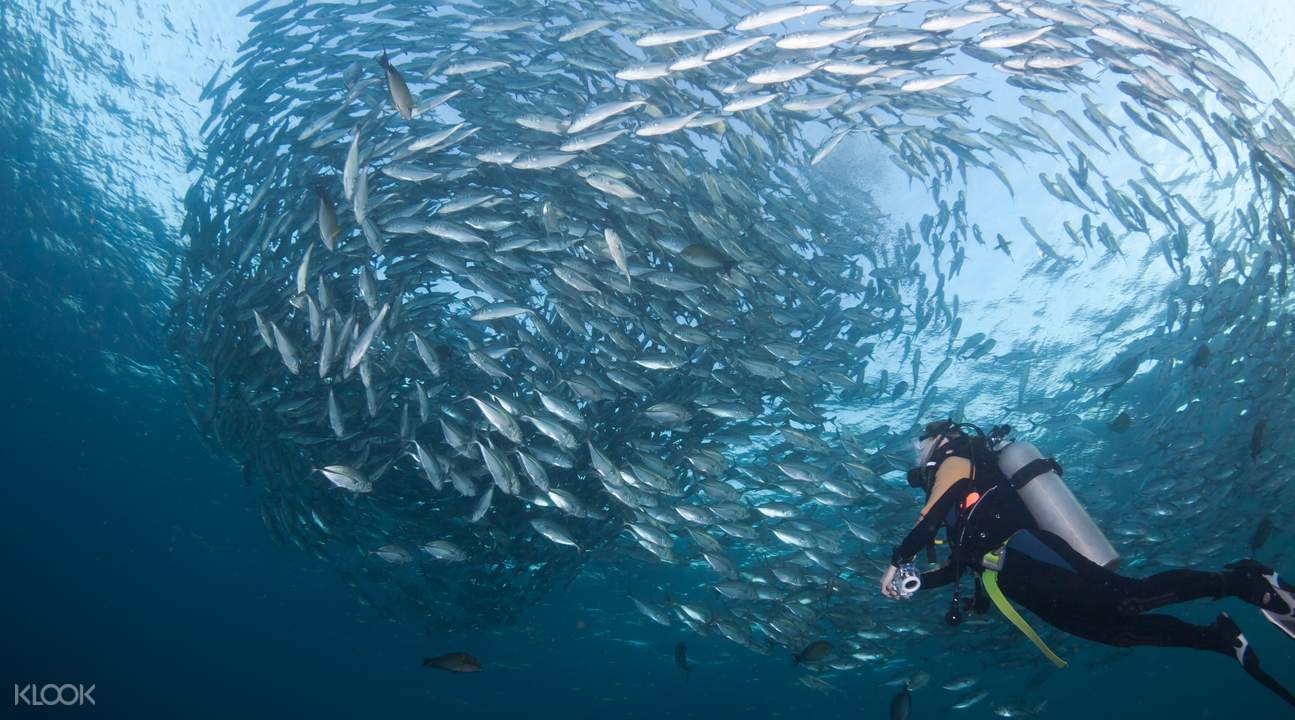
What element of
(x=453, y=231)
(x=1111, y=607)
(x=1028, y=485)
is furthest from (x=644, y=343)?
(x=1111, y=607)

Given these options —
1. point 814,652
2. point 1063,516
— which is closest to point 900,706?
point 814,652

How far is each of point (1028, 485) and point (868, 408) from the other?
12.4 m

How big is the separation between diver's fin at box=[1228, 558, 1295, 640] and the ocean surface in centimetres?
568

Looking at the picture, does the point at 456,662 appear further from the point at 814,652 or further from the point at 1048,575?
the point at 1048,575

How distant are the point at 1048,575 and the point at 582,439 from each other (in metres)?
6.65

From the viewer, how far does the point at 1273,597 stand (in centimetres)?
409

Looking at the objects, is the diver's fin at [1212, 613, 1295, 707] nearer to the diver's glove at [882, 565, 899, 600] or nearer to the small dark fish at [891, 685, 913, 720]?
the diver's glove at [882, 565, 899, 600]

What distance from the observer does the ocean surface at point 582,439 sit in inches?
512

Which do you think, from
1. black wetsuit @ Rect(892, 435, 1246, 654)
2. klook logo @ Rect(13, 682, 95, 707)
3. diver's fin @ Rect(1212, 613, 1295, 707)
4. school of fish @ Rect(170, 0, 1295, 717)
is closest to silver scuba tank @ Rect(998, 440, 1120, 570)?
black wetsuit @ Rect(892, 435, 1246, 654)

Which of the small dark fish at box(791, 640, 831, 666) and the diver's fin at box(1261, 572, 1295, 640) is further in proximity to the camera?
the small dark fish at box(791, 640, 831, 666)

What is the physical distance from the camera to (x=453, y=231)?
6.45m

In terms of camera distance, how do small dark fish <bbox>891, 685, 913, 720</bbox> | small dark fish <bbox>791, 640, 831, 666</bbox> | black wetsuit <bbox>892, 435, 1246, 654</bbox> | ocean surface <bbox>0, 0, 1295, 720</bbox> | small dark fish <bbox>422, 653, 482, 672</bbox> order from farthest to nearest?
ocean surface <bbox>0, 0, 1295, 720</bbox>
small dark fish <bbox>891, 685, 913, 720</bbox>
small dark fish <bbox>791, 640, 831, 666</bbox>
small dark fish <bbox>422, 653, 482, 672</bbox>
black wetsuit <bbox>892, 435, 1246, 654</bbox>

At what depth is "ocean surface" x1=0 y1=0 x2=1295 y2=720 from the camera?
13.0 metres

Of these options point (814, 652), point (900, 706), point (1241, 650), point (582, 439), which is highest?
point (582, 439)
